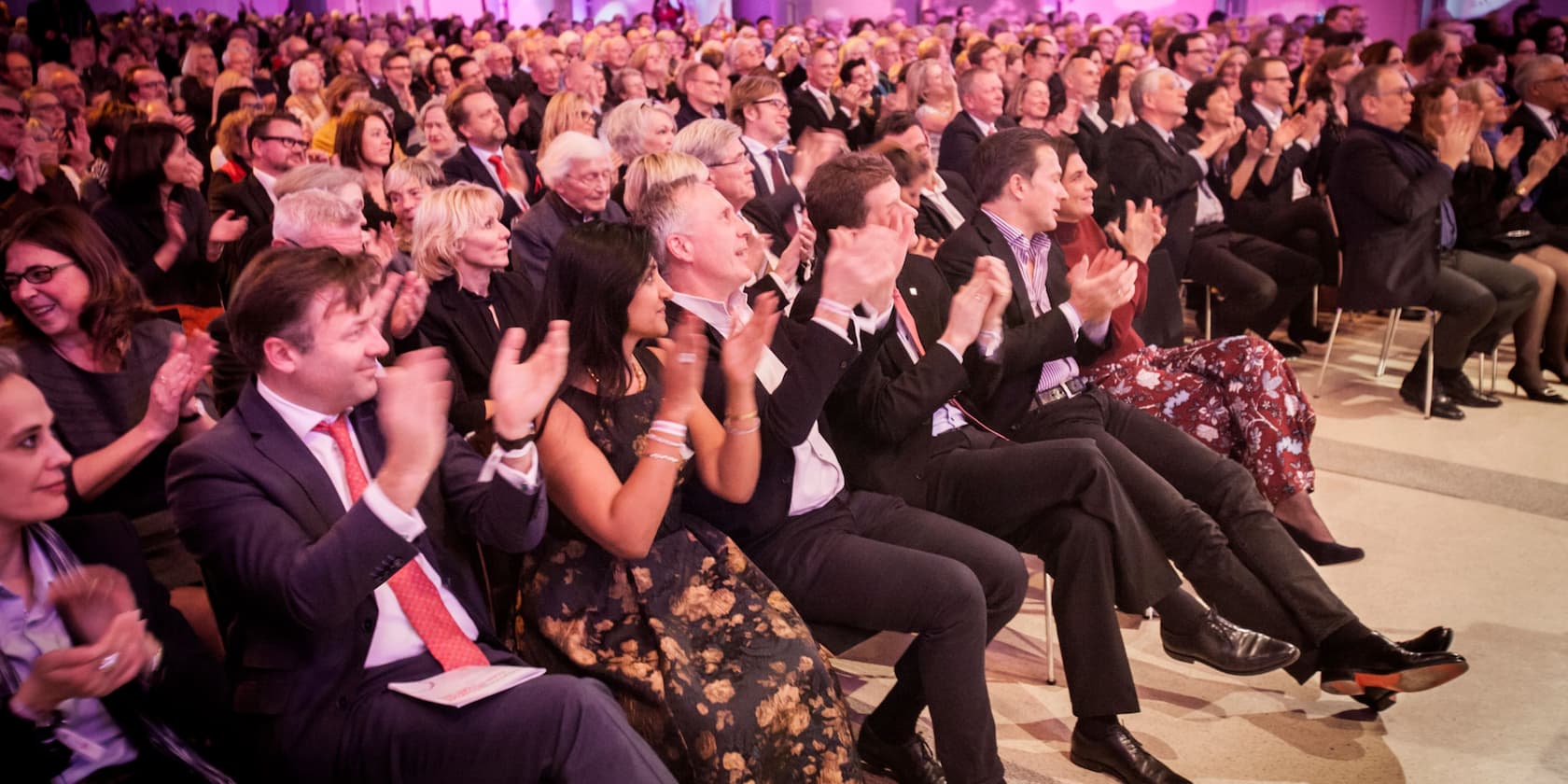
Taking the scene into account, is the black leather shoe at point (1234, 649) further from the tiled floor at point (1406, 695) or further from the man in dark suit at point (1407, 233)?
the man in dark suit at point (1407, 233)

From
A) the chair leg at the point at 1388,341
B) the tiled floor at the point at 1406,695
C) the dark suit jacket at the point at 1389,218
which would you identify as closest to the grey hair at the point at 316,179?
the tiled floor at the point at 1406,695

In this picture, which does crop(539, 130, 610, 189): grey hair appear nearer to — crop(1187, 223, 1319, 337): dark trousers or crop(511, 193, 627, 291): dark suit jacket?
crop(511, 193, 627, 291): dark suit jacket

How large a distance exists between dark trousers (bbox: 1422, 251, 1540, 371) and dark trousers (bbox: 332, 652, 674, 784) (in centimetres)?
442

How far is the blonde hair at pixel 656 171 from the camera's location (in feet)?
12.3

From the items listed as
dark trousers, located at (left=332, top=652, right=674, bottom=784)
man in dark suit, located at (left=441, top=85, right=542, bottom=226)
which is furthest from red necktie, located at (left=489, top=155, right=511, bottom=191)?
dark trousers, located at (left=332, top=652, right=674, bottom=784)

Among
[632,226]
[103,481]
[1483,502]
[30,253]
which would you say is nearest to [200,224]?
[30,253]

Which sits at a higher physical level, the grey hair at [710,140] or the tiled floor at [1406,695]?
the grey hair at [710,140]

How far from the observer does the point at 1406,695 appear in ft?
9.65

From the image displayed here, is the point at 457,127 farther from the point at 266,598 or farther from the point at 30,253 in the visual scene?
the point at 266,598

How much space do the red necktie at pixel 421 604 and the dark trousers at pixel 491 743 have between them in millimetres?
125

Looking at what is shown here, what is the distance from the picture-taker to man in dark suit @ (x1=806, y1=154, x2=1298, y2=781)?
101 inches

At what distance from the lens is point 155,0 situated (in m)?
17.9

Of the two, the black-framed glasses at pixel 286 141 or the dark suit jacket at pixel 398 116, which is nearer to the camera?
the black-framed glasses at pixel 286 141

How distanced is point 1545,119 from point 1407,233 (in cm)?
137
